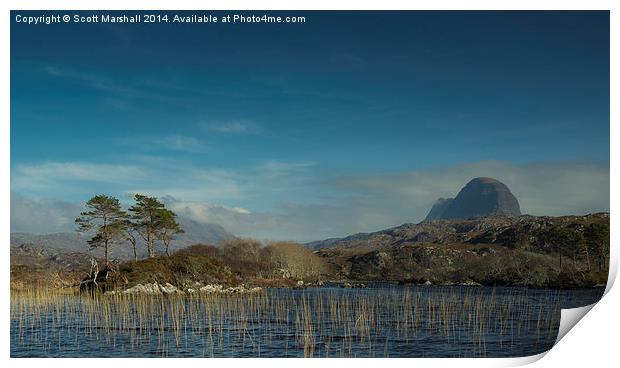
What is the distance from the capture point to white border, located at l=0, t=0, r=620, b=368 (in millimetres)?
8570

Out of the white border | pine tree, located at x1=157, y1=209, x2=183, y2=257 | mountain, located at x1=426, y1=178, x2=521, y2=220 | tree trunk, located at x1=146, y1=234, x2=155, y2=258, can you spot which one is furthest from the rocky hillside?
tree trunk, located at x1=146, y1=234, x2=155, y2=258

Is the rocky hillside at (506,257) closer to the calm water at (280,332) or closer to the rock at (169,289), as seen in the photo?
the calm water at (280,332)

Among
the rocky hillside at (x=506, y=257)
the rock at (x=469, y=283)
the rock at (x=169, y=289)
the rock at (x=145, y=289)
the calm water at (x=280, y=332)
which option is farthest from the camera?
the rock at (x=469, y=283)

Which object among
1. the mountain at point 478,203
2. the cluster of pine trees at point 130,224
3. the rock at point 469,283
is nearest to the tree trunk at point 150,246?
the cluster of pine trees at point 130,224

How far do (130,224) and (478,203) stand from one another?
88.9 feet

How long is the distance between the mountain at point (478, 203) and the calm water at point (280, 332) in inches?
630

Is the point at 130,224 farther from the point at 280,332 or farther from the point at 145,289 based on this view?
the point at 280,332

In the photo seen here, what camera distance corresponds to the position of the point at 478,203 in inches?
1524

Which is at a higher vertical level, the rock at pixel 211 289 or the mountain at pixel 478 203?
the mountain at pixel 478 203
